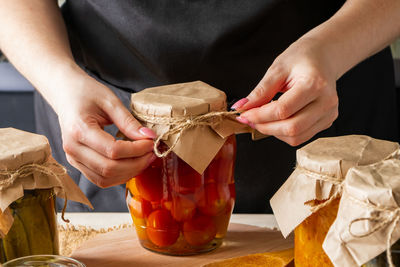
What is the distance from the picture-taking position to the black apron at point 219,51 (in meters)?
1.04

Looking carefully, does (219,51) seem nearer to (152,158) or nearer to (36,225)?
(152,158)

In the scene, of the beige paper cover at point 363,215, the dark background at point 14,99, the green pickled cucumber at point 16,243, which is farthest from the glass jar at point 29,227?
the dark background at point 14,99

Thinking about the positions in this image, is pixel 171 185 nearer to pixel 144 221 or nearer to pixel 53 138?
pixel 144 221

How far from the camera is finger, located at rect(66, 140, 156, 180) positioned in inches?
29.0

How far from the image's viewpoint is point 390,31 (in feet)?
3.10

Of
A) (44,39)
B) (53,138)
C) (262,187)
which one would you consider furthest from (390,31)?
(53,138)

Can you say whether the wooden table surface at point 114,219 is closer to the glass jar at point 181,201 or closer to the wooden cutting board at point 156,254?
the wooden cutting board at point 156,254

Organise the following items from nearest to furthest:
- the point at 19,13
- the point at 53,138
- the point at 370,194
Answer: the point at 370,194 → the point at 19,13 → the point at 53,138

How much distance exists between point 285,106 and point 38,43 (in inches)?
17.6

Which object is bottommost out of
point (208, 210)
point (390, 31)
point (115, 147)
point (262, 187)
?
point (262, 187)

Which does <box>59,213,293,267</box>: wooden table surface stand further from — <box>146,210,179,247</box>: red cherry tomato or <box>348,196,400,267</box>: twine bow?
<box>348,196,400,267</box>: twine bow

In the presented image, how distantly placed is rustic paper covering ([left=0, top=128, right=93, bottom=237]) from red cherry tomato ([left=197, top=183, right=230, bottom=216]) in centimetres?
19

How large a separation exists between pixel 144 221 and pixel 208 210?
0.10 m

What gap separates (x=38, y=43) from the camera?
3.08ft
